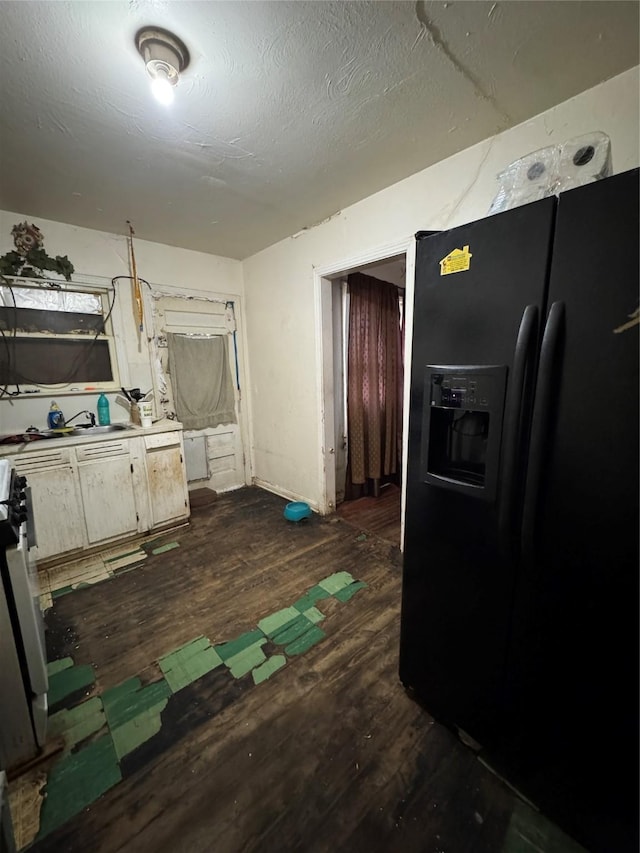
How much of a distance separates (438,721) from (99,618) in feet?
6.28

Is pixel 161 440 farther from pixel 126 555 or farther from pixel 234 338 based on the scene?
pixel 234 338

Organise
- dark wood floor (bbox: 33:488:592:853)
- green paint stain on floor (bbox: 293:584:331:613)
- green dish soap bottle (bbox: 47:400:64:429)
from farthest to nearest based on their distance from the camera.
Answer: green dish soap bottle (bbox: 47:400:64:429) → green paint stain on floor (bbox: 293:584:331:613) → dark wood floor (bbox: 33:488:592:853)

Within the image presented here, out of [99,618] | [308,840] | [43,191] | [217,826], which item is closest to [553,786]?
[308,840]

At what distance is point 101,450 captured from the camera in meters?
2.58

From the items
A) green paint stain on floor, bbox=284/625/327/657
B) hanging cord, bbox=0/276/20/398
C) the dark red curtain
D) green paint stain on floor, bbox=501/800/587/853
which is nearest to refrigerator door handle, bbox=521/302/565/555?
green paint stain on floor, bbox=501/800/587/853

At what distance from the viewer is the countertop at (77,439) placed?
227 cm

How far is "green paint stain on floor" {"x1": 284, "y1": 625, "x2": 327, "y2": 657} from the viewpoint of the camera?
1710 mm

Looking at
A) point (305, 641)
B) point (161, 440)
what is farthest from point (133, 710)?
point (161, 440)

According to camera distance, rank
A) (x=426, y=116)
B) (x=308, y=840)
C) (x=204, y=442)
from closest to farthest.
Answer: (x=308, y=840)
(x=426, y=116)
(x=204, y=442)

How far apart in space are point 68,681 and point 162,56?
2686mm

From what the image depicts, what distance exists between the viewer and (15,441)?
2.38 meters

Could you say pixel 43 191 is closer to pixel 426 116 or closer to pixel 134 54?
pixel 134 54

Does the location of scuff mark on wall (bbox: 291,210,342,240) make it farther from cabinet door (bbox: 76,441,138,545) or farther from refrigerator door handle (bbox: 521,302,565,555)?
cabinet door (bbox: 76,441,138,545)

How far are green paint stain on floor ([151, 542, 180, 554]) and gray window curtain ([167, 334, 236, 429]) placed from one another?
125 centimetres
